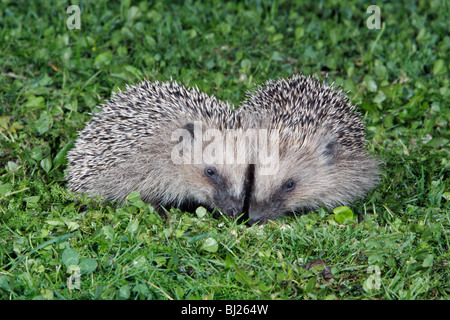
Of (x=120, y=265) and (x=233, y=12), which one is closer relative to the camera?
(x=120, y=265)

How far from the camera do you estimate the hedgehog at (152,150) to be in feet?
12.8

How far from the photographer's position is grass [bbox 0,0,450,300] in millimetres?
2920

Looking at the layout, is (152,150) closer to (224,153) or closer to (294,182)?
(224,153)

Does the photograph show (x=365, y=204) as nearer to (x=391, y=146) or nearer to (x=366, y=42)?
(x=391, y=146)

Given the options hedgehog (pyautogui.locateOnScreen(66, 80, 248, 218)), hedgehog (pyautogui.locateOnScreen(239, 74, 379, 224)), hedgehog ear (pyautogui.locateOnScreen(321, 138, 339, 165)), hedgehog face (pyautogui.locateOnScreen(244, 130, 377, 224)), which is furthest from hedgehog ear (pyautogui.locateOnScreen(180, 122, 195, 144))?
hedgehog ear (pyautogui.locateOnScreen(321, 138, 339, 165))

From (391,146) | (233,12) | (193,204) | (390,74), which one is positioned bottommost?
(193,204)

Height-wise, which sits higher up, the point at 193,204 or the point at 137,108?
the point at 137,108

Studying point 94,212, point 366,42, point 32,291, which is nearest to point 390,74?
point 366,42

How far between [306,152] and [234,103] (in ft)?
4.13

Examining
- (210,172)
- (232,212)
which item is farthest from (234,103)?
(232,212)

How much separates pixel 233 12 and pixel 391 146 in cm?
294

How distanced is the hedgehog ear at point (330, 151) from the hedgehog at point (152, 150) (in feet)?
2.24

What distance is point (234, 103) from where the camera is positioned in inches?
194

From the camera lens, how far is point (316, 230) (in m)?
3.34
